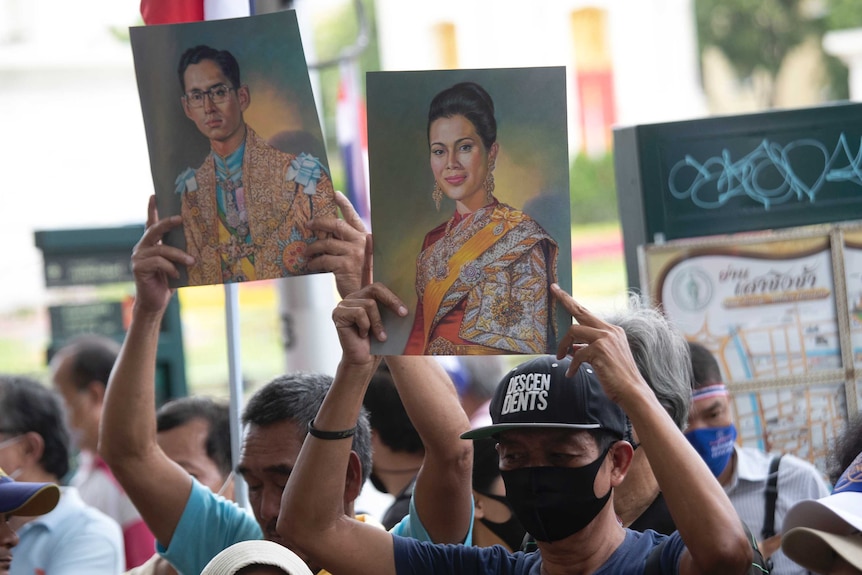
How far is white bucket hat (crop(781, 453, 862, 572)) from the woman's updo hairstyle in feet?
3.18

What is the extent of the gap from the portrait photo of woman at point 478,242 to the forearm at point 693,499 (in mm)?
294

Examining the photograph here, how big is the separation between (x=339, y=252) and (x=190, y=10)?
1.55 m

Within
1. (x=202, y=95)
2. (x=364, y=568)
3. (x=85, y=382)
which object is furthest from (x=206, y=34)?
(x=85, y=382)

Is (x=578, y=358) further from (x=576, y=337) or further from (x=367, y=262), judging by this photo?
(x=367, y=262)

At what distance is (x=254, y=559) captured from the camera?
91.7 inches

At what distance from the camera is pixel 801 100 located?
24.5m

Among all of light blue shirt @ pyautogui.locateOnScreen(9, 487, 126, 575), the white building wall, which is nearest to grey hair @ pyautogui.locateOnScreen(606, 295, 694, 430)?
light blue shirt @ pyautogui.locateOnScreen(9, 487, 126, 575)

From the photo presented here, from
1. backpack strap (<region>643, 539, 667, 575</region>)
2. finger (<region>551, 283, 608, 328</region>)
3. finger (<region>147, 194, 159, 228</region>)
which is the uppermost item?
finger (<region>147, 194, 159, 228</region>)

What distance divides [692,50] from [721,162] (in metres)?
22.2

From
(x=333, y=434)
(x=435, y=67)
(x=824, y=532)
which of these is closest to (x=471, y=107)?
(x=333, y=434)

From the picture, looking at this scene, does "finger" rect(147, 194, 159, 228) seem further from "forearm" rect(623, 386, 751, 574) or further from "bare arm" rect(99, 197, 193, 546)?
"forearm" rect(623, 386, 751, 574)

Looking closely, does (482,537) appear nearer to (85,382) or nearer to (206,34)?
(206,34)

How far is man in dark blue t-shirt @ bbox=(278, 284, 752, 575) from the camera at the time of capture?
2.14 m

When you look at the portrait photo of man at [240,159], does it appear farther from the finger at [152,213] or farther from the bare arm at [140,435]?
the bare arm at [140,435]
